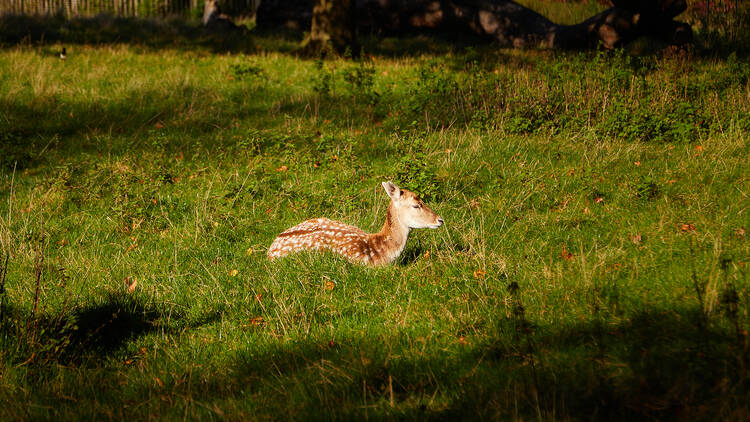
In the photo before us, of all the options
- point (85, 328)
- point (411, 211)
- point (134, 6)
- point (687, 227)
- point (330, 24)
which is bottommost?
point (85, 328)

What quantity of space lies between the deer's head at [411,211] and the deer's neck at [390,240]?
0.04 m

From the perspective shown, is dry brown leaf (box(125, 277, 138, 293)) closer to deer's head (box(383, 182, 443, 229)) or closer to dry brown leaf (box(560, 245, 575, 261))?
deer's head (box(383, 182, 443, 229))

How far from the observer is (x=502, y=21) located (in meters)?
21.6

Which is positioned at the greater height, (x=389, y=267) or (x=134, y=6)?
(x=134, y=6)

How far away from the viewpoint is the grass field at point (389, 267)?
442 cm

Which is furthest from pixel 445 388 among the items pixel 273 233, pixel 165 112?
pixel 165 112

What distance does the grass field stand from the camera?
14.5ft

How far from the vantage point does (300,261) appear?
6.75 metres

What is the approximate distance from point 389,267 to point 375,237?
540 millimetres

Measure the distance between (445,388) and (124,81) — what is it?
13.3m

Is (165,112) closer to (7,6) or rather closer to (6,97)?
(6,97)

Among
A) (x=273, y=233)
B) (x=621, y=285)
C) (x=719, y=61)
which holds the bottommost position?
(x=273, y=233)

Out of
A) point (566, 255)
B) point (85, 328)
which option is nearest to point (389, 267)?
point (566, 255)

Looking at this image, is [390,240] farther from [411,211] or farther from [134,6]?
[134,6]
